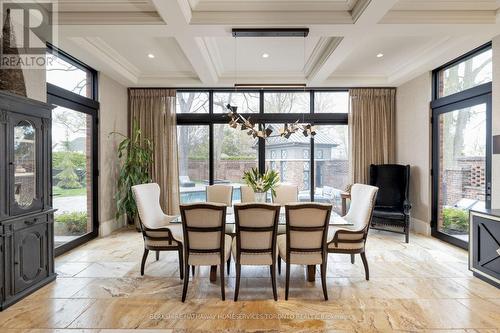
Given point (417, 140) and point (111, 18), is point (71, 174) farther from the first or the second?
point (417, 140)

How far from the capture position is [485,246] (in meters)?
3.06

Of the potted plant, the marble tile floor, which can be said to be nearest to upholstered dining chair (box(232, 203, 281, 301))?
the marble tile floor

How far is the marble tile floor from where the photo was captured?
2.33 m

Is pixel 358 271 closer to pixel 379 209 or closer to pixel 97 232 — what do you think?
pixel 379 209

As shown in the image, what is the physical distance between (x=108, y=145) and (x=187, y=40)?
282cm

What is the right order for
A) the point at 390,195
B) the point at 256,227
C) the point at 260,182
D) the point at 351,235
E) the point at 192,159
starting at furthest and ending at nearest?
the point at 192,159 < the point at 390,195 < the point at 260,182 < the point at 351,235 < the point at 256,227

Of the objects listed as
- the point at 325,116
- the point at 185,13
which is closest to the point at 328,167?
the point at 325,116

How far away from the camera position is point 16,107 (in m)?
2.65

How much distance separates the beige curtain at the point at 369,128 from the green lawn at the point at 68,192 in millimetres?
5200

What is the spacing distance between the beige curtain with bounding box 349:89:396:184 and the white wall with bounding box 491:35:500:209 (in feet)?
7.11

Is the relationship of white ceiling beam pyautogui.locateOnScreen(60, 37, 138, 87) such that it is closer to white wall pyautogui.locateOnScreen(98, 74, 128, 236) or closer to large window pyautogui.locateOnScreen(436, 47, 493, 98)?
white wall pyautogui.locateOnScreen(98, 74, 128, 236)

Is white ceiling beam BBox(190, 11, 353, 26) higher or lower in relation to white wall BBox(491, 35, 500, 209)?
higher

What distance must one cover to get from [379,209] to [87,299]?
15.5 ft

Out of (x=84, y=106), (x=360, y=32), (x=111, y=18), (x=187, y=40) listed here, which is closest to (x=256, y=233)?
(x=187, y=40)
